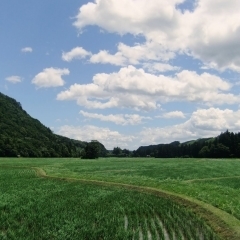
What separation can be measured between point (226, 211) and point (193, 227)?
3.45 m

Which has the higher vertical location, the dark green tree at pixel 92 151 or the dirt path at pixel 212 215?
the dark green tree at pixel 92 151

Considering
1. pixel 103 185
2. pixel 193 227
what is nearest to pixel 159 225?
pixel 193 227

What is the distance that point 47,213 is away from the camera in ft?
60.3

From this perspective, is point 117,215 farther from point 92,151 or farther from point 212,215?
point 92,151

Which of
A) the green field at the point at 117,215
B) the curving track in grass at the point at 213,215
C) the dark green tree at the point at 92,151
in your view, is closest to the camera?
the green field at the point at 117,215

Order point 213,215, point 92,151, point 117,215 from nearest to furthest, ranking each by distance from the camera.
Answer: point 213,215
point 117,215
point 92,151

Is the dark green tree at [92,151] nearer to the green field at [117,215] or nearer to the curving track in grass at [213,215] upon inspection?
A: the green field at [117,215]

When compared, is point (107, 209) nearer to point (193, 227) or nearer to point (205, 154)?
point (193, 227)

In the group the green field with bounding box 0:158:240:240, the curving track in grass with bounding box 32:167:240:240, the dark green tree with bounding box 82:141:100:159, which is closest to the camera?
the green field with bounding box 0:158:240:240

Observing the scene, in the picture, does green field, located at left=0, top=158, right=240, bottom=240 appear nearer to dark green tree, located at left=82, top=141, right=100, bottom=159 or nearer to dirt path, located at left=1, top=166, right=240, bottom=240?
dirt path, located at left=1, top=166, right=240, bottom=240

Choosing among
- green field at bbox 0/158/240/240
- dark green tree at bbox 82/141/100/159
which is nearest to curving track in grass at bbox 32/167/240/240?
green field at bbox 0/158/240/240

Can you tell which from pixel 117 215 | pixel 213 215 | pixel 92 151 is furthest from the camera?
pixel 92 151

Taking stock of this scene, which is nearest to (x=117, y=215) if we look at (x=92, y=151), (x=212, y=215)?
(x=212, y=215)

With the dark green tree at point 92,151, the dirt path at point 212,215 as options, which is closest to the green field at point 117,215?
the dirt path at point 212,215
